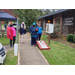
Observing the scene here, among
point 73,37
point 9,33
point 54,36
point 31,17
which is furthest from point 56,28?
point 31,17

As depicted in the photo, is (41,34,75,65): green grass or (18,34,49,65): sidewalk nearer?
(18,34,49,65): sidewalk

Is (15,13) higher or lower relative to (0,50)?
higher

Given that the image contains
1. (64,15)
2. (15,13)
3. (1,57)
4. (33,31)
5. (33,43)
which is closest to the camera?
(1,57)

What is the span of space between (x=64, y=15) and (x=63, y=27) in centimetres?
150

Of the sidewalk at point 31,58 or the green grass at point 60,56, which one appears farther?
the green grass at point 60,56

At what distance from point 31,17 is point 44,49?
1141 cm

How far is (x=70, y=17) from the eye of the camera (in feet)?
33.1

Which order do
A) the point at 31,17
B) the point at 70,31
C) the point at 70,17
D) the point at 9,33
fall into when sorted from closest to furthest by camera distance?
the point at 9,33 < the point at 70,17 < the point at 70,31 < the point at 31,17

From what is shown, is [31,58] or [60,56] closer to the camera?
[31,58]

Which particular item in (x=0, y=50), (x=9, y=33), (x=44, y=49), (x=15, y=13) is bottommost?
(x=44, y=49)

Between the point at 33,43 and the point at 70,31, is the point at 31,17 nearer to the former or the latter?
the point at 70,31

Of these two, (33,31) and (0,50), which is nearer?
(0,50)

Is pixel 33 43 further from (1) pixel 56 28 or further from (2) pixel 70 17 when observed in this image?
(2) pixel 70 17

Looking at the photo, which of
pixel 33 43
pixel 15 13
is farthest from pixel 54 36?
pixel 15 13
